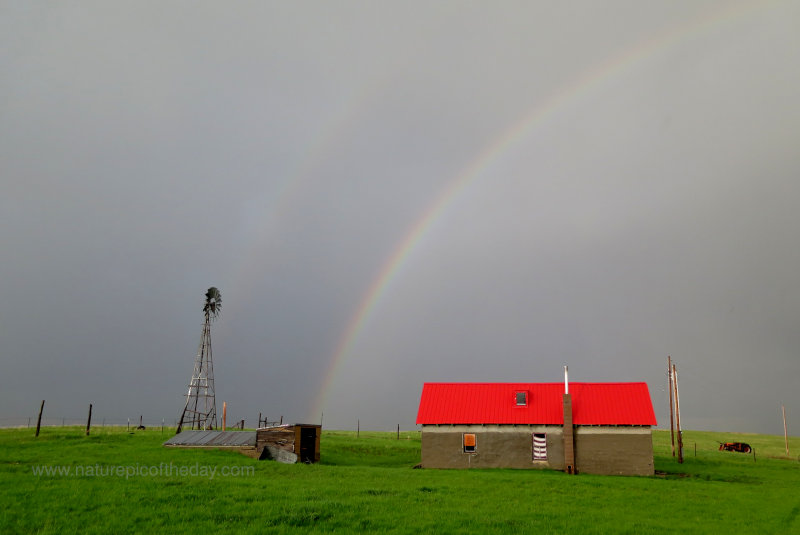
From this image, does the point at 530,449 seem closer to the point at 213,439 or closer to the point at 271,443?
the point at 271,443

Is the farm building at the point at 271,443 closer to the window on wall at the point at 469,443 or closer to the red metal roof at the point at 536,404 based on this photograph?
the red metal roof at the point at 536,404

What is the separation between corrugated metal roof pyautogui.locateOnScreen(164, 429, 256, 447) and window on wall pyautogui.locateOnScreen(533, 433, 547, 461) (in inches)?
827

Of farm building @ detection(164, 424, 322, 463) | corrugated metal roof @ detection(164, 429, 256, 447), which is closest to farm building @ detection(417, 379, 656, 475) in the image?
farm building @ detection(164, 424, 322, 463)

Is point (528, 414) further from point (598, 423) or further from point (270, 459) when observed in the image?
point (270, 459)

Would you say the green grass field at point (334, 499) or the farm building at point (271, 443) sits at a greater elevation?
the farm building at point (271, 443)

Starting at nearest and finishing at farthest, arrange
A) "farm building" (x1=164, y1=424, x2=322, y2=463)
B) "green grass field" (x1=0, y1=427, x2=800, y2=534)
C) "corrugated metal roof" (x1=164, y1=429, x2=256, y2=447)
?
"green grass field" (x1=0, y1=427, x2=800, y2=534)
"farm building" (x1=164, y1=424, x2=322, y2=463)
"corrugated metal roof" (x1=164, y1=429, x2=256, y2=447)

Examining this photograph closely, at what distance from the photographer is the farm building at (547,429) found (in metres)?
43.9

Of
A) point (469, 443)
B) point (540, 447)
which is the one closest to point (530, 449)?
point (540, 447)

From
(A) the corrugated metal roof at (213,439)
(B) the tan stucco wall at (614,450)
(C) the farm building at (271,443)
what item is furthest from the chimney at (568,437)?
(A) the corrugated metal roof at (213,439)

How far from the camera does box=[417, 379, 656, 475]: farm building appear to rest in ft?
144

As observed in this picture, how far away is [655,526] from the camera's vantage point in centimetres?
2228

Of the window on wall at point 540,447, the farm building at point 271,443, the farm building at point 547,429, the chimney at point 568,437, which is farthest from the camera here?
the window on wall at point 540,447

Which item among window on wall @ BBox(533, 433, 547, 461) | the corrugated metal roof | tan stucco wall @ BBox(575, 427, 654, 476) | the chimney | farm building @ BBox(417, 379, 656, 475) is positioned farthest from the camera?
window on wall @ BBox(533, 433, 547, 461)

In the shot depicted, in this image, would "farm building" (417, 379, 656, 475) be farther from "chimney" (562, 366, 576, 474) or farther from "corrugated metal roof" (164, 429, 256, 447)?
"corrugated metal roof" (164, 429, 256, 447)
